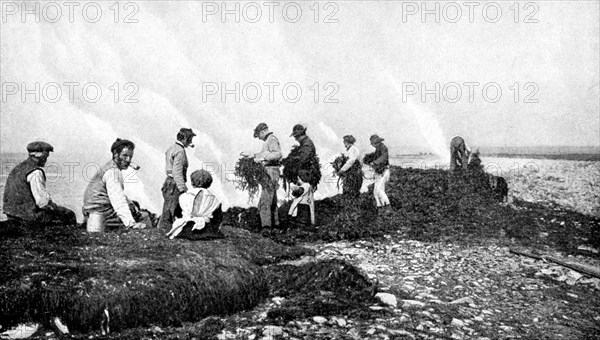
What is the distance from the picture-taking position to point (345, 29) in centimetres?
499

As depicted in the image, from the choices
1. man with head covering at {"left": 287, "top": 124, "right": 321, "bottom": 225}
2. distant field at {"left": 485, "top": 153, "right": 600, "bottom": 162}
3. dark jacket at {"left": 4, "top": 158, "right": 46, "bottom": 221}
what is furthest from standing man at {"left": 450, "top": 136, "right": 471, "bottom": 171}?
dark jacket at {"left": 4, "top": 158, "right": 46, "bottom": 221}

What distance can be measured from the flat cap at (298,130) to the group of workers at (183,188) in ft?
0.03

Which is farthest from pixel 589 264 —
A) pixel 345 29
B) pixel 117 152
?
pixel 117 152

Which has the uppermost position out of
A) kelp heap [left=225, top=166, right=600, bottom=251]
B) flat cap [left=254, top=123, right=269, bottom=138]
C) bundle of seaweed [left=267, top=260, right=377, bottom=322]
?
flat cap [left=254, top=123, right=269, bottom=138]

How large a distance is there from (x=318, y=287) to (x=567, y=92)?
12.8 feet

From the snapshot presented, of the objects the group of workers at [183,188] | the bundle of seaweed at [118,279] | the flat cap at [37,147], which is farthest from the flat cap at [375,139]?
the flat cap at [37,147]

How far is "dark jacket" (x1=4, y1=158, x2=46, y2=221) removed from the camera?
143 inches

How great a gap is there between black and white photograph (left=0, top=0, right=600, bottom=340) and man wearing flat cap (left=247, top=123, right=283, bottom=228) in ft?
0.07

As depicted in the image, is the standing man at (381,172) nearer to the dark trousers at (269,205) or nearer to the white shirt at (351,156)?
the white shirt at (351,156)

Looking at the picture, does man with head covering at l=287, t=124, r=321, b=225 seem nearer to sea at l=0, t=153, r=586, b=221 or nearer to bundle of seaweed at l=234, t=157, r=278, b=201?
bundle of seaweed at l=234, t=157, r=278, b=201

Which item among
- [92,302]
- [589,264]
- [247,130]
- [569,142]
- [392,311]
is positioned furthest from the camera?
[569,142]

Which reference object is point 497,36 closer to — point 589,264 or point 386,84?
point 386,84

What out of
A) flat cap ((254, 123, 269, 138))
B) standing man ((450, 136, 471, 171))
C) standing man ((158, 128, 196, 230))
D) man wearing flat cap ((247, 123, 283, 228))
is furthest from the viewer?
standing man ((450, 136, 471, 171))

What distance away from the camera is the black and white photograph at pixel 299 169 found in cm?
299
